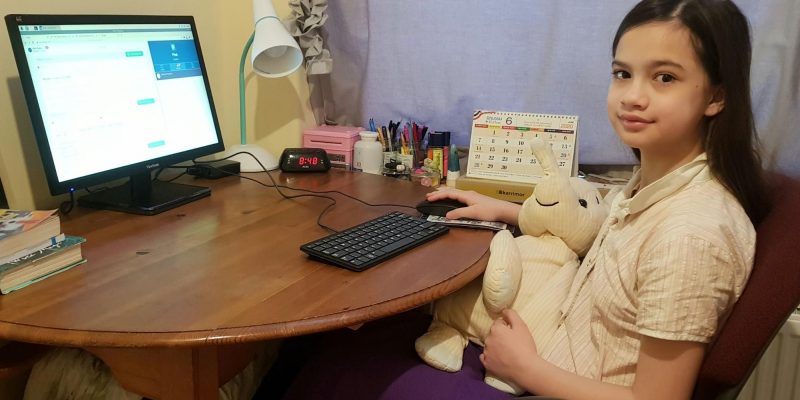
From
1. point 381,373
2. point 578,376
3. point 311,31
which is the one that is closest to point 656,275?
point 578,376

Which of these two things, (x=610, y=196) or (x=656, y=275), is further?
(x=610, y=196)

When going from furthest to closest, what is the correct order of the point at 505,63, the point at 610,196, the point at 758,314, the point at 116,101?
1. the point at 505,63
2. the point at 610,196
3. the point at 116,101
4. the point at 758,314

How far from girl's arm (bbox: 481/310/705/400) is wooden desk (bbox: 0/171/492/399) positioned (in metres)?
0.12

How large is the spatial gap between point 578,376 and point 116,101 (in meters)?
1.05

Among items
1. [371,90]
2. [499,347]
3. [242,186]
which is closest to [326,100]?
[371,90]

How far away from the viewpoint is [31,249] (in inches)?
37.9

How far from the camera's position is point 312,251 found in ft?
3.54

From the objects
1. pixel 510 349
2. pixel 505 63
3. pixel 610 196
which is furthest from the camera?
pixel 505 63

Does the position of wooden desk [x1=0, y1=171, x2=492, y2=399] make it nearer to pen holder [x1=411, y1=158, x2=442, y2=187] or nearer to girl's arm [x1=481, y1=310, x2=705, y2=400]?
girl's arm [x1=481, y1=310, x2=705, y2=400]

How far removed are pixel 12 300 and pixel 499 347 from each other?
750 mm

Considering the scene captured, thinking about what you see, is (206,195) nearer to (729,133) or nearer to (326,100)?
(326,100)

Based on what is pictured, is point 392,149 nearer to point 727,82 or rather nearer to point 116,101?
point 116,101

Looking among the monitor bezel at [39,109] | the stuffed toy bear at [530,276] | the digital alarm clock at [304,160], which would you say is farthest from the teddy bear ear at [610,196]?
the monitor bezel at [39,109]

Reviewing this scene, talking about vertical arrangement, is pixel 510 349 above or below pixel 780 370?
above
